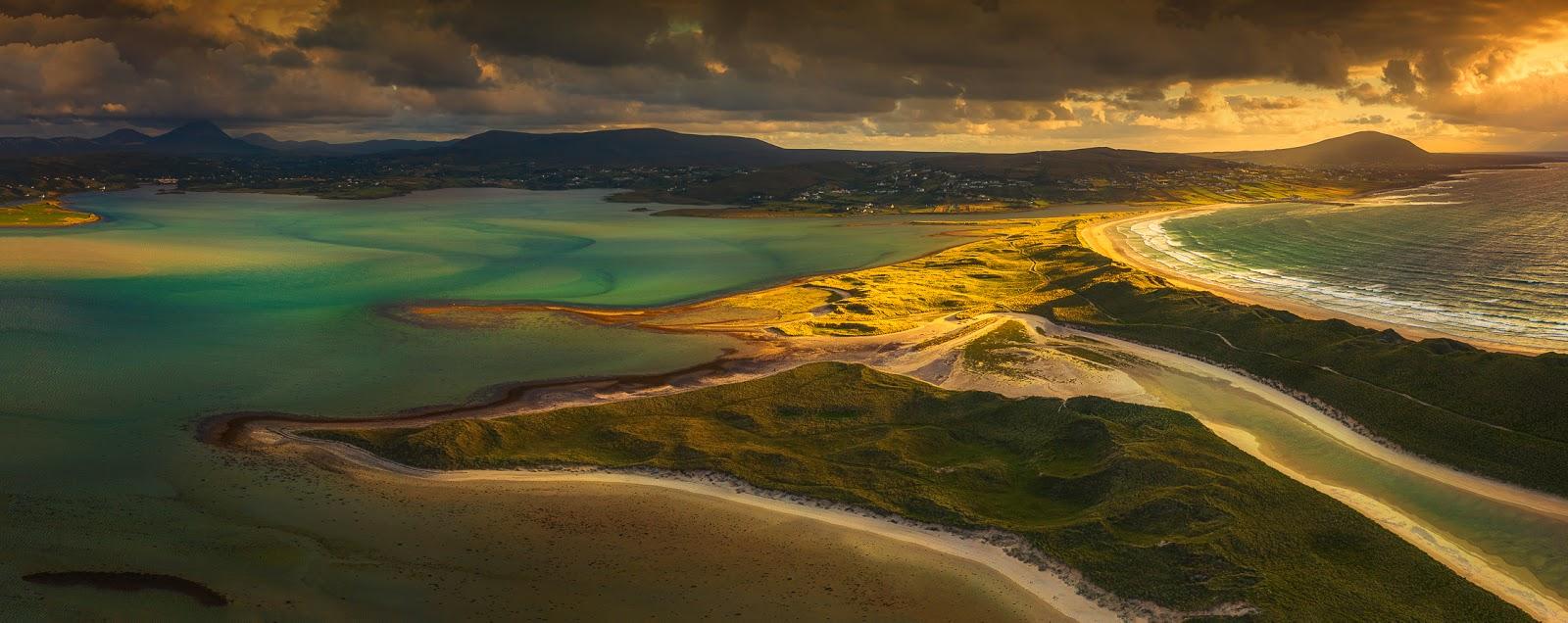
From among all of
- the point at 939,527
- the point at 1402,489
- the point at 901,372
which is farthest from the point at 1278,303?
the point at 939,527

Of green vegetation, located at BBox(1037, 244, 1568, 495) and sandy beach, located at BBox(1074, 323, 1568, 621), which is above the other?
green vegetation, located at BBox(1037, 244, 1568, 495)

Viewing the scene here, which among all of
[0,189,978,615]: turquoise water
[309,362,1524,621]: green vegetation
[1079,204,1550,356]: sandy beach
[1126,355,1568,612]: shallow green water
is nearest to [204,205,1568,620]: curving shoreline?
[1126,355,1568,612]: shallow green water

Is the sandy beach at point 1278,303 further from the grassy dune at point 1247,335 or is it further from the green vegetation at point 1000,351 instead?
the green vegetation at point 1000,351

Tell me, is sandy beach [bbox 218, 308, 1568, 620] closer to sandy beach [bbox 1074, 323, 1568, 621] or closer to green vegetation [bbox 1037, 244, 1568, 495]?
sandy beach [bbox 1074, 323, 1568, 621]

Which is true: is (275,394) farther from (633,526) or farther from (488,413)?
(633,526)

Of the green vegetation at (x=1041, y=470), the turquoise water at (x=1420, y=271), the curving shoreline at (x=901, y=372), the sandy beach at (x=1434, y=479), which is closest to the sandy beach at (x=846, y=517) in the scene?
the curving shoreline at (x=901, y=372)
